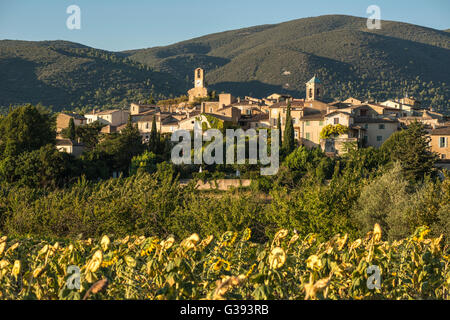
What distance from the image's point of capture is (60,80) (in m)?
110

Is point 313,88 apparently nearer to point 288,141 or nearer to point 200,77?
point 288,141

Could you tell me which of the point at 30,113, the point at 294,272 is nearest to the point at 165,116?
the point at 30,113

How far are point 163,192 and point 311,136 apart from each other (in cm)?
2532

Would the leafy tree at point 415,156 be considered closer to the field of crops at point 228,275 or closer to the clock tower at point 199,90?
the field of crops at point 228,275

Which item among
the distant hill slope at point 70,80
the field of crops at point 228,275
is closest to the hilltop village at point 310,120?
the field of crops at point 228,275

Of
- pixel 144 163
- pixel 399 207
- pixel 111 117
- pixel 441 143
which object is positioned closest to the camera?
pixel 399 207

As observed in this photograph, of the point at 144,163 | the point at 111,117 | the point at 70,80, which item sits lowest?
the point at 144,163

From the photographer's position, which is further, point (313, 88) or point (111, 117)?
point (313, 88)

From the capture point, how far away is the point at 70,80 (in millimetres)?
110688

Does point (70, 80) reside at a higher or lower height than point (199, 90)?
higher

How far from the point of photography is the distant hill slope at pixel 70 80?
336 feet

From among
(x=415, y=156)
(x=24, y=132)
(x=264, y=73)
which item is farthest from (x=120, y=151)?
(x=264, y=73)

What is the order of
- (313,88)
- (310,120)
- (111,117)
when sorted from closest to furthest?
(310,120), (111,117), (313,88)

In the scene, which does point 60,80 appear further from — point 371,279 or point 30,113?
point 371,279
